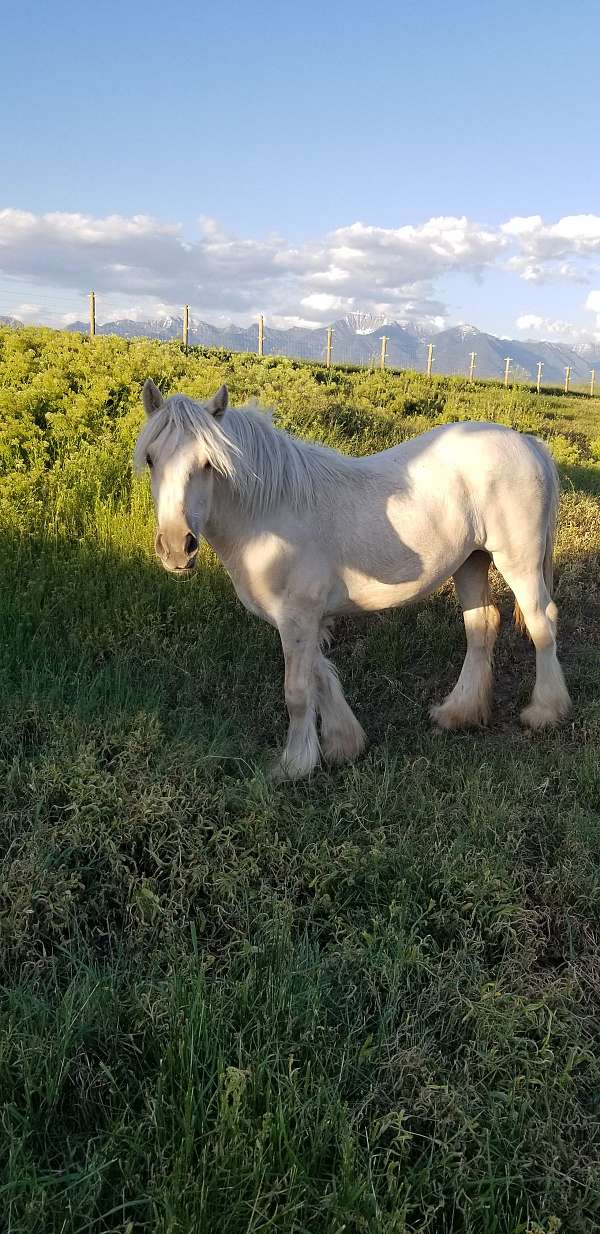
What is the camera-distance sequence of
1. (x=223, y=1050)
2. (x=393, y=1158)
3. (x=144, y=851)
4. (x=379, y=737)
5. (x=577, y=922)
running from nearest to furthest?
(x=393, y=1158) → (x=223, y=1050) → (x=577, y=922) → (x=144, y=851) → (x=379, y=737)

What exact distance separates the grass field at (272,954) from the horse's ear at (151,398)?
60.3 inches

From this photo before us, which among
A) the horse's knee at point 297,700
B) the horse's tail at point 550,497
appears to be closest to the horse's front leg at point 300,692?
the horse's knee at point 297,700

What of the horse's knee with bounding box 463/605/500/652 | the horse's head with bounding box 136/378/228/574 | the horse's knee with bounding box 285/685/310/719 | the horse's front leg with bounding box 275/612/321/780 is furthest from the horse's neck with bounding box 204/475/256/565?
the horse's knee with bounding box 463/605/500/652

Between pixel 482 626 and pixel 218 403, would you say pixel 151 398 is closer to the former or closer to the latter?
pixel 218 403

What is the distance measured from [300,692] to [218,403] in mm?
1572

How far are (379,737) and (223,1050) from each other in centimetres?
280

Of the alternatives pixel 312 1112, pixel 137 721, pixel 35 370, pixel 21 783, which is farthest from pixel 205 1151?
pixel 35 370

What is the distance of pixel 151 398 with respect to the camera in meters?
3.69

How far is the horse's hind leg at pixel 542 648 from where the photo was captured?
4926 millimetres

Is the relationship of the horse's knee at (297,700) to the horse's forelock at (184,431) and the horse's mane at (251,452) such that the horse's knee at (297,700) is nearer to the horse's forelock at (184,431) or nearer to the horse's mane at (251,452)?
the horse's mane at (251,452)

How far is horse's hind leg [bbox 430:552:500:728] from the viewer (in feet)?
16.8

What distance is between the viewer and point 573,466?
39.7 feet

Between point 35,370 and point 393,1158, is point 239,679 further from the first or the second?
point 35,370

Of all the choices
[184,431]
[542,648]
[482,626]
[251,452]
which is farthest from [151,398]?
[542,648]
